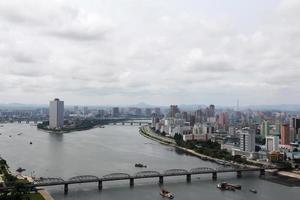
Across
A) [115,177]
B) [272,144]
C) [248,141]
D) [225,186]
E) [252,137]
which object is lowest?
[225,186]

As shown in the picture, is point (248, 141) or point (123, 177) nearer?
point (123, 177)

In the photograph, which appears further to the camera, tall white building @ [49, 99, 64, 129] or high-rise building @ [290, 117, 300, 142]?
tall white building @ [49, 99, 64, 129]

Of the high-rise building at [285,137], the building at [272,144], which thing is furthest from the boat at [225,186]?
the high-rise building at [285,137]

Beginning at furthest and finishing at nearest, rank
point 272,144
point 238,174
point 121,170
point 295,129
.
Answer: point 295,129, point 272,144, point 121,170, point 238,174

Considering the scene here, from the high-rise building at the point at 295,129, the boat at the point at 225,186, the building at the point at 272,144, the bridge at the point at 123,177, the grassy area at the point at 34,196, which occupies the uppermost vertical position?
the high-rise building at the point at 295,129

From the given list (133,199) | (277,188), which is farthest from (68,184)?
(277,188)

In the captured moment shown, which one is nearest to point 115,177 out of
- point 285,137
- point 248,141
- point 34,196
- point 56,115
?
point 34,196

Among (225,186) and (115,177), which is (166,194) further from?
(225,186)

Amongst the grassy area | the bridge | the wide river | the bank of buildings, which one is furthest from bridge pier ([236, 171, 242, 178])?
the grassy area

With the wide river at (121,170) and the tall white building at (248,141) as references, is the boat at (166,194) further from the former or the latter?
the tall white building at (248,141)

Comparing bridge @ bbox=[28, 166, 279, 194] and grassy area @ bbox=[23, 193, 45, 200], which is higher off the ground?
bridge @ bbox=[28, 166, 279, 194]

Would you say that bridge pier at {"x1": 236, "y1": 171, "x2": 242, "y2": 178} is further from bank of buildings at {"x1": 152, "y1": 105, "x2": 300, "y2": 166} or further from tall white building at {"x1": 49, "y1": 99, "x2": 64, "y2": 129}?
tall white building at {"x1": 49, "y1": 99, "x2": 64, "y2": 129}

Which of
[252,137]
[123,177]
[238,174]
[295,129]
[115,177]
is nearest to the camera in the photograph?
[123,177]
